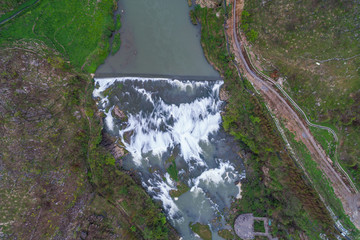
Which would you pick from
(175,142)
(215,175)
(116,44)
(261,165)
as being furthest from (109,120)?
(261,165)

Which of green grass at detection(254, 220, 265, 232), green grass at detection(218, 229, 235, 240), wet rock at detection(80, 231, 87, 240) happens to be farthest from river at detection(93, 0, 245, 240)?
wet rock at detection(80, 231, 87, 240)

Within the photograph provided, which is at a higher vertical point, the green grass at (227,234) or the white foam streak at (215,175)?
the white foam streak at (215,175)

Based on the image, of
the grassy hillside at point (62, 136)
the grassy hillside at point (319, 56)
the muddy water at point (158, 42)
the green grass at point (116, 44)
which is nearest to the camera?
the grassy hillside at point (319, 56)

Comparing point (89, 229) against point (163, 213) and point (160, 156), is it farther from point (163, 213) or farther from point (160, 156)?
point (160, 156)

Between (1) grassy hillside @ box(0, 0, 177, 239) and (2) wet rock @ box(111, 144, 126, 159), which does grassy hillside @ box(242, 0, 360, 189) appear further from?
(2) wet rock @ box(111, 144, 126, 159)

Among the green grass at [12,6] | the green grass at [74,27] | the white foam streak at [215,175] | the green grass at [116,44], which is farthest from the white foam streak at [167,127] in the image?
the green grass at [12,6]

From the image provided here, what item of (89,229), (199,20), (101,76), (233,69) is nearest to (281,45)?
(233,69)

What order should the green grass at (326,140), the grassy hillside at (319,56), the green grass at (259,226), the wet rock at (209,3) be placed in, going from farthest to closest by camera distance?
the wet rock at (209,3) → the green grass at (259,226) → the green grass at (326,140) → the grassy hillside at (319,56)

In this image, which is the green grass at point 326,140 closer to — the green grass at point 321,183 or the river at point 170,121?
the green grass at point 321,183

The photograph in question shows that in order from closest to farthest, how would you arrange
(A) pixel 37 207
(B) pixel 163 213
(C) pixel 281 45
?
(A) pixel 37 207, (C) pixel 281 45, (B) pixel 163 213
